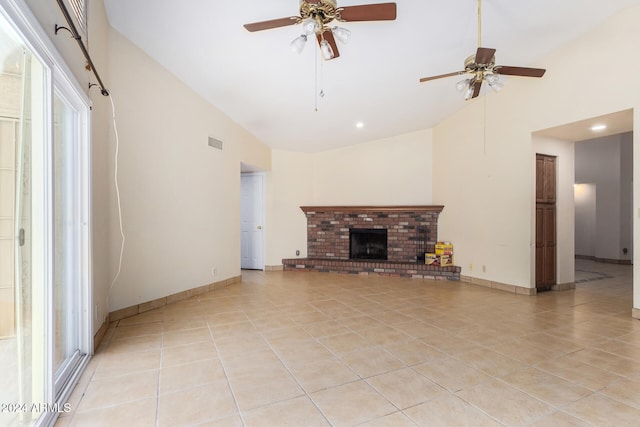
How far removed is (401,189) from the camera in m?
6.46

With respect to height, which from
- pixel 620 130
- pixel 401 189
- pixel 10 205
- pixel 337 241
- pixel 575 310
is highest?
pixel 620 130

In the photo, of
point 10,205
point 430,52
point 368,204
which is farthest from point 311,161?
point 10,205

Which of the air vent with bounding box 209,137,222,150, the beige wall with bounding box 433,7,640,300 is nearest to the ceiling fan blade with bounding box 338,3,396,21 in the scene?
the air vent with bounding box 209,137,222,150

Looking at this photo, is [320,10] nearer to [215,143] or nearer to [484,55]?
[484,55]

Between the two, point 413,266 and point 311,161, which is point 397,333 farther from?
point 311,161

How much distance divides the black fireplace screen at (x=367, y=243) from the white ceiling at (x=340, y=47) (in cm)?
250

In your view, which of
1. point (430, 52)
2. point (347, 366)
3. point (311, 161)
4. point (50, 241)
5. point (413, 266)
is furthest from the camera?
point (311, 161)

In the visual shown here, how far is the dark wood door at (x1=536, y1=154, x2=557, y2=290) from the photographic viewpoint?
15.6ft

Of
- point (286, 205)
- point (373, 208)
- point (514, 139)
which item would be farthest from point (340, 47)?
point (286, 205)

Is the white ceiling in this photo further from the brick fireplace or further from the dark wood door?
the brick fireplace

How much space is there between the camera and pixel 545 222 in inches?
191

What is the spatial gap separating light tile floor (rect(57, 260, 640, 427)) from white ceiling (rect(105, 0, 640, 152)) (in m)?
2.95

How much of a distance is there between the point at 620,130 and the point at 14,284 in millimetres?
6608

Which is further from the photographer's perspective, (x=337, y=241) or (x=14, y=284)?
(x=337, y=241)
